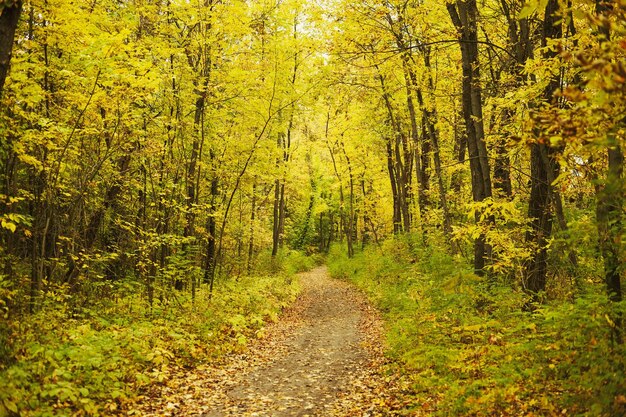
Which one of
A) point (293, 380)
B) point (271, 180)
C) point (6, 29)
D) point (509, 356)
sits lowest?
point (293, 380)

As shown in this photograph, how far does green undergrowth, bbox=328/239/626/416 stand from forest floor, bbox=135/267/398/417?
0.78 meters

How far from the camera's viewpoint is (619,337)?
5059 millimetres

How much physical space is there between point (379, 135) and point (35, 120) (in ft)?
61.4

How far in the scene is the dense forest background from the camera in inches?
206

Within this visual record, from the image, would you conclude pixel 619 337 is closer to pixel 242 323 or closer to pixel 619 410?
pixel 619 410

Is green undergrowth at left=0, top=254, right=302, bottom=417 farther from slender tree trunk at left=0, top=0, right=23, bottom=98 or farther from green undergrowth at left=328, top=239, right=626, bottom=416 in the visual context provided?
green undergrowth at left=328, top=239, right=626, bottom=416

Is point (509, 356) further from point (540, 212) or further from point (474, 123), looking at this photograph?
point (474, 123)

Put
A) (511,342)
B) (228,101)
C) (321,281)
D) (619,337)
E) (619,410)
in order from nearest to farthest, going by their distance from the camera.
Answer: (619,410)
(619,337)
(511,342)
(228,101)
(321,281)

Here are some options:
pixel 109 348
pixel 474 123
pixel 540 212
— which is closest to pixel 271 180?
pixel 474 123

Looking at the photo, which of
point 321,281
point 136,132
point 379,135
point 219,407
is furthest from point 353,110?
point 219,407

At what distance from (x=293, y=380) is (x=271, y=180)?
11.8m

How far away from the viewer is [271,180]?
1945cm

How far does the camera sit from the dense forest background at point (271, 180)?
5.24 m

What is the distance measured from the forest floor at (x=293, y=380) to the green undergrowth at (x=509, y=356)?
2.56 ft
